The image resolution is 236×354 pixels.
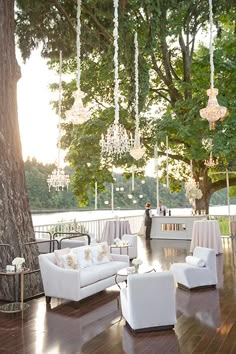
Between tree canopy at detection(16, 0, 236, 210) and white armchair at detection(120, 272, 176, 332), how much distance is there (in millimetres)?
4068

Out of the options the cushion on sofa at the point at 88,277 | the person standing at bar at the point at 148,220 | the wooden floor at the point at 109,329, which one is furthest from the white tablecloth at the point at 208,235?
the cushion on sofa at the point at 88,277

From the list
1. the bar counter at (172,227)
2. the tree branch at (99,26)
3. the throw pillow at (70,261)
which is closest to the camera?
the throw pillow at (70,261)

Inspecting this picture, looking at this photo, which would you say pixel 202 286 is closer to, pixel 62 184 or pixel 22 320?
pixel 22 320

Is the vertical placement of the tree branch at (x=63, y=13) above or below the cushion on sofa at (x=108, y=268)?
above

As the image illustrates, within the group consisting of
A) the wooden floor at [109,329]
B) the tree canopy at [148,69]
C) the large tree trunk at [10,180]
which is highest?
the tree canopy at [148,69]

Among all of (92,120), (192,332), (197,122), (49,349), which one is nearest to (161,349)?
(192,332)

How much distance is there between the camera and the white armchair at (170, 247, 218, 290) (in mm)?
6367

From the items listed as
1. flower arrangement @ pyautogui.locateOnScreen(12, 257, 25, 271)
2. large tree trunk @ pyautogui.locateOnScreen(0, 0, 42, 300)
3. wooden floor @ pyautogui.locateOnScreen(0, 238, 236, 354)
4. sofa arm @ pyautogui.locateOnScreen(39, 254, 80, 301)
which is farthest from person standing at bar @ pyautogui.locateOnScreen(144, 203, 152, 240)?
flower arrangement @ pyautogui.locateOnScreen(12, 257, 25, 271)

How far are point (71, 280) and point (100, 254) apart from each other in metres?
1.40

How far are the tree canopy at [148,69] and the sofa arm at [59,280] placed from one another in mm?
3691

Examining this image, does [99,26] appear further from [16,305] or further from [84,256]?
[16,305]

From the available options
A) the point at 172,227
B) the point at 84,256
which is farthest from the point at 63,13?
the point at 172,227

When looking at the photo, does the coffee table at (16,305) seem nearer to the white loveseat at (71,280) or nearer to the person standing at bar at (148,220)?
the white loveseat at (71,280)

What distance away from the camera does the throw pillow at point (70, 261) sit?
232 inches
